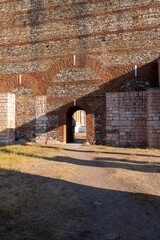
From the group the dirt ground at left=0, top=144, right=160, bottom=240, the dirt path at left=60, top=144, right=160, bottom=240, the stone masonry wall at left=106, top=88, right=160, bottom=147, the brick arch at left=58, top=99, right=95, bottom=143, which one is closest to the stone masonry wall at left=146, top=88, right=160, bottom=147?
the stone masonry wall at left=106, top=88, right=160, bottom=147

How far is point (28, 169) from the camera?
5.10 metres

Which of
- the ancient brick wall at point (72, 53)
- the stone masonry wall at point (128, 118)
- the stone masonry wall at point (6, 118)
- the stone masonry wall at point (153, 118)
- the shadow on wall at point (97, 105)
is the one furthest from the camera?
the stone masonry wall at point (6, 118)

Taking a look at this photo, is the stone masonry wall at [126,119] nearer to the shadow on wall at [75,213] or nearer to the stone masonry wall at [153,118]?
the stone masonry wall at [153,118]

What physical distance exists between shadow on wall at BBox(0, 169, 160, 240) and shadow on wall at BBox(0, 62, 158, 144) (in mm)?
7339

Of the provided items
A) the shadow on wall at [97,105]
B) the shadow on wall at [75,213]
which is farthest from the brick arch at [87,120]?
the shadow on wall at [75,213]

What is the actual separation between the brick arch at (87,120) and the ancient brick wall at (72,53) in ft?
0.21

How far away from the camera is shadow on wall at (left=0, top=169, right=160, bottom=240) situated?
6.77ft

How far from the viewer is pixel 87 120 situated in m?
11.1

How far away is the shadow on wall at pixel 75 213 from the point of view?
6.77ft

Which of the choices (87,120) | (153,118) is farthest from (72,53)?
(153,118)

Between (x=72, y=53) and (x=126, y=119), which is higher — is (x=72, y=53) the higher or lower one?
the higher one

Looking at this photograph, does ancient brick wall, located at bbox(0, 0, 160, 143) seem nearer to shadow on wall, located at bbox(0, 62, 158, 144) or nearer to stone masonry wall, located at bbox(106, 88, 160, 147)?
shadow on wall, located at bbox(0, 62, 158, 144)

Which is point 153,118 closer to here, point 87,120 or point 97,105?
point 97,105

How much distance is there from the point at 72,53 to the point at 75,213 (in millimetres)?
10786
